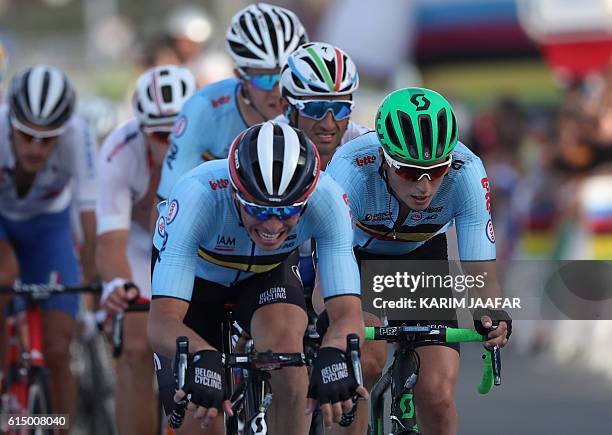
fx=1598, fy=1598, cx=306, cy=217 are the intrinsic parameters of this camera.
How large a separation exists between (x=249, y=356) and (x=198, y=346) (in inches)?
7.8

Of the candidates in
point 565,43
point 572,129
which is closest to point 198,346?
point 572,129

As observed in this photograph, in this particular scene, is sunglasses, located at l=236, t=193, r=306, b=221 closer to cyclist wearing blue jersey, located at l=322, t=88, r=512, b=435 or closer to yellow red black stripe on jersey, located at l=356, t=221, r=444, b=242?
cyclist wearing blue jersey, located at l=322, t=88, r=512, b=435

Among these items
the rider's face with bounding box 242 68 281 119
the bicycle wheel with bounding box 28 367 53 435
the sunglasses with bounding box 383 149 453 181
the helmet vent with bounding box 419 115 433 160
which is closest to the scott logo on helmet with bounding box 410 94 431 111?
the helmet vent with bounding box 419 115 433 160

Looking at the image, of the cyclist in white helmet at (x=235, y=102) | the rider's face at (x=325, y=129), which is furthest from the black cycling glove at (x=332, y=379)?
the cyclist in white helmet at (x=235, y=102)

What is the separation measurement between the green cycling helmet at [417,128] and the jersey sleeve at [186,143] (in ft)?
5.12

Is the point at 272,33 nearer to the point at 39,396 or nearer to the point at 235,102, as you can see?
the point at 235,102

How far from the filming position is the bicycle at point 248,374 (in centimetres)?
589

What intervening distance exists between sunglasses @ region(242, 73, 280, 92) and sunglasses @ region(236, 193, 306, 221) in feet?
7.69

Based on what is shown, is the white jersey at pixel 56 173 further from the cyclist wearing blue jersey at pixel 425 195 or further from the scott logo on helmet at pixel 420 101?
the scott logo on helmet at pixel 420 101

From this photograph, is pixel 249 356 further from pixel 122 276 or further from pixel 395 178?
pixel 122 276

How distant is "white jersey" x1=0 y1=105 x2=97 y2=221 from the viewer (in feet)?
29.6

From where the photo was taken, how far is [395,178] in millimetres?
6750

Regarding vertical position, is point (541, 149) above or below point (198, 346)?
above

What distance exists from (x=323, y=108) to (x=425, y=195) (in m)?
1.19
